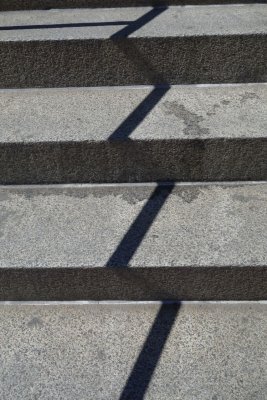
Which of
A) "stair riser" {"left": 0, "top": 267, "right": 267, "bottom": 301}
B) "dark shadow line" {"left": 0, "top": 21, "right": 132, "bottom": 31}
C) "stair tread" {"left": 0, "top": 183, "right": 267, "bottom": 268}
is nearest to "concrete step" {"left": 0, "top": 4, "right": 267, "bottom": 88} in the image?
"dark shadow line" {"left": 0, "top": 21, "right": 132, "bottom": 31}

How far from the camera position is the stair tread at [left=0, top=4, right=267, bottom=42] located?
2.47m

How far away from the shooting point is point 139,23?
2.66 m

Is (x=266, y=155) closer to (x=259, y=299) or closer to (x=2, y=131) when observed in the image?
(x=259, y=299)

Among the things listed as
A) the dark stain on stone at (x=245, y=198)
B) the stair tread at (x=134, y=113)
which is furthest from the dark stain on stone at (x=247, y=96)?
the dark stain on stone at (x=245, y=198)

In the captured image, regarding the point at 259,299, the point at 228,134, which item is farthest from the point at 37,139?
the point at 259,299

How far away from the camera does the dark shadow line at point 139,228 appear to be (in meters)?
2.00

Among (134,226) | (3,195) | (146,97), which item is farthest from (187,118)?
(3,195)

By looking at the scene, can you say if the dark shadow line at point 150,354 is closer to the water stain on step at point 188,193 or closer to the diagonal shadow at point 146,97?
the water stain on step at point 188,193

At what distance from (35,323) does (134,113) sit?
43.4 inches

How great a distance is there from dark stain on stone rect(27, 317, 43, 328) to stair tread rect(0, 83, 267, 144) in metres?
0.81

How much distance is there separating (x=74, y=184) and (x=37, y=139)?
0.94 ft

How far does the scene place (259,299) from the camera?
209 cm

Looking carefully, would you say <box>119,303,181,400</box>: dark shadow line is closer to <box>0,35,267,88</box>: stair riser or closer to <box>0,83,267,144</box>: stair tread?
<box>0,83,267,144</box>: stair tread

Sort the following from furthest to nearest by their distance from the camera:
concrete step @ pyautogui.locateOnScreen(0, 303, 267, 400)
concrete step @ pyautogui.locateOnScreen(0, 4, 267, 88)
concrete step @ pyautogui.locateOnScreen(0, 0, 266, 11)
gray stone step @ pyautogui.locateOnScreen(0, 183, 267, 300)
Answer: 1. concrete step @ pyautogui.locateOnScreen(0, 0, 266, 11)
2. concrete step @ pyautogui.locateOnScreen(0, 4, 267, 88)
3. gray stone step @ pyautogui.locateOnScreen(0, 183, 267, 300)
4. concrete step @ pyautogui.locateOnScreen(0, 303, 267, 400)
